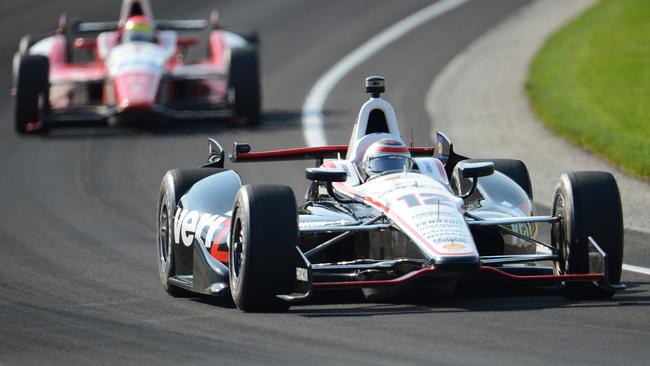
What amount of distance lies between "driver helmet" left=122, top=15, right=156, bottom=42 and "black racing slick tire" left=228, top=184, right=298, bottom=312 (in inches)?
594

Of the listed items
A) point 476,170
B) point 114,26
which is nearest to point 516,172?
point 476,170

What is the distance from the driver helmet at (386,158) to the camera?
1236 centimetres

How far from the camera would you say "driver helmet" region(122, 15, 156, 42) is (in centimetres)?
2567

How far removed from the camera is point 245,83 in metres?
24.4

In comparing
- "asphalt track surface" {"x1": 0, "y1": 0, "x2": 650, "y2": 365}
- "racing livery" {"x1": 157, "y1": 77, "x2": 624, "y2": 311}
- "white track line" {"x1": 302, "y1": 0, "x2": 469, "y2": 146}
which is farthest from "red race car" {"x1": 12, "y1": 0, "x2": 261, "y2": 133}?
"racing livery" {"x1": 157, "y1": 77, "x2": 624, "y2": 311}

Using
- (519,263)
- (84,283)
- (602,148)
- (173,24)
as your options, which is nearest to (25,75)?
(173,24)

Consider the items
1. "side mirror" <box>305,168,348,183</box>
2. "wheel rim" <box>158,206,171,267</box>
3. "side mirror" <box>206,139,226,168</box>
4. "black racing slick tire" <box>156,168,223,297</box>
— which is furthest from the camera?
"side mirror" <box>206,139,226,168</box>

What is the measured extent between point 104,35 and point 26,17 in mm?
10385

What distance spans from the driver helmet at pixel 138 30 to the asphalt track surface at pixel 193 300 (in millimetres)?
Result: 1550

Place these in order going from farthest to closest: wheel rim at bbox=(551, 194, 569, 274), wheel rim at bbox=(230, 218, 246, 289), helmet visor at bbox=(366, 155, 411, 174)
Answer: helmet visor at bbox=(366, 155, 411, 174), wheel rim at bbox=(551, 194, 569, 274), wheel rim at bbox=(230, 218, 246, 289)

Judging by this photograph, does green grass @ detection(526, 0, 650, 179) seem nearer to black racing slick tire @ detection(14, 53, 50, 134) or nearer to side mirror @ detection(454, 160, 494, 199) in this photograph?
side mirror @ detection(454, 160, 494, 199)

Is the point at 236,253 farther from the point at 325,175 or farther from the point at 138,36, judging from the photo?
the point at 138,36

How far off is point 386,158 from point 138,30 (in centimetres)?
1413

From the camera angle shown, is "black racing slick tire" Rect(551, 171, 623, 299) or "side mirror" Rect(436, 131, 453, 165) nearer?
"black racing slick tire" Rect(551, 171, 623, 299)
